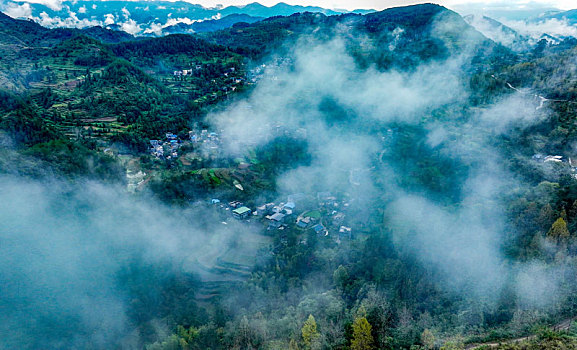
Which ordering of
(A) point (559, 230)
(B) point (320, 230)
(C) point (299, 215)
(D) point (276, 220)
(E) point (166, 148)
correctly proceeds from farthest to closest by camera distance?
(E) point (166, 148), (C) point (299, 215), (D) point (276, 220), (B) point (320, 230), (A) point (559, 230)

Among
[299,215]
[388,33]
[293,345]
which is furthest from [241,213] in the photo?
[388,33]

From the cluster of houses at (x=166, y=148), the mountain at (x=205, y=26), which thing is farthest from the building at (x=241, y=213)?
the mountain at (x=205, y=26)

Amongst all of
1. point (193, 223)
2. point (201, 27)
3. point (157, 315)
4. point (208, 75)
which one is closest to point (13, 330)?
point (157, 315)

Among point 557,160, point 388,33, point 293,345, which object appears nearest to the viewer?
point 293,345

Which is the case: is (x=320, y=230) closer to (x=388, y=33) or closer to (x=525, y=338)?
(x=525, y=338)

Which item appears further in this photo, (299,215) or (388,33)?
(388,33)

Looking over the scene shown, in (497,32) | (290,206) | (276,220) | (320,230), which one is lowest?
(320,230)

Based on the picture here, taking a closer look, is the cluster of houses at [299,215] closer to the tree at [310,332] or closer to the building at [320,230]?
the building at [320,230]

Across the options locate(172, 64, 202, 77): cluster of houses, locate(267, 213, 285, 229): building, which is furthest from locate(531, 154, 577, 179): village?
locate(172, 64, 202, 77): cluster of houses
